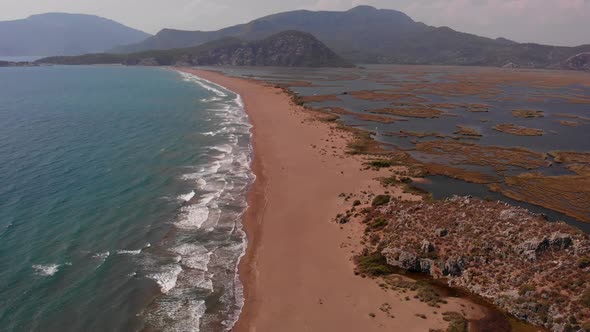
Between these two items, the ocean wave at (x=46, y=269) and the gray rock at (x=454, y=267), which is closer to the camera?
the ocean wave at (x=46, y=269)

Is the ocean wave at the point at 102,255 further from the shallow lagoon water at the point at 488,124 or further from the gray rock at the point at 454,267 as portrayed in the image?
the shallow lagoon water at the point at 488,124

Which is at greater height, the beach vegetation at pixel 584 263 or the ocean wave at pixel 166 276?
the beach vegetation at pixel 584 263

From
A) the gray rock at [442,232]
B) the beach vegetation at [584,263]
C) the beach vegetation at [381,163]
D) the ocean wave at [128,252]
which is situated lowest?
the ocean wave at [128,252]

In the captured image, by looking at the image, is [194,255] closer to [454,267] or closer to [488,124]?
[454,267]

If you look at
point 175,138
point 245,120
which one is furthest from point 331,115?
point 175,138

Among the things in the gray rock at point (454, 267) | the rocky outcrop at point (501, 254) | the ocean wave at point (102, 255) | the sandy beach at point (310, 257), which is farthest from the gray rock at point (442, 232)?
the ocean wave at point (102, 255)

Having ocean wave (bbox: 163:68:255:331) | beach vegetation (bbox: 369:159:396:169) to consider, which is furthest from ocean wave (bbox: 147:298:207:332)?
beach vegetation (bbox: 369:159:396:169)
